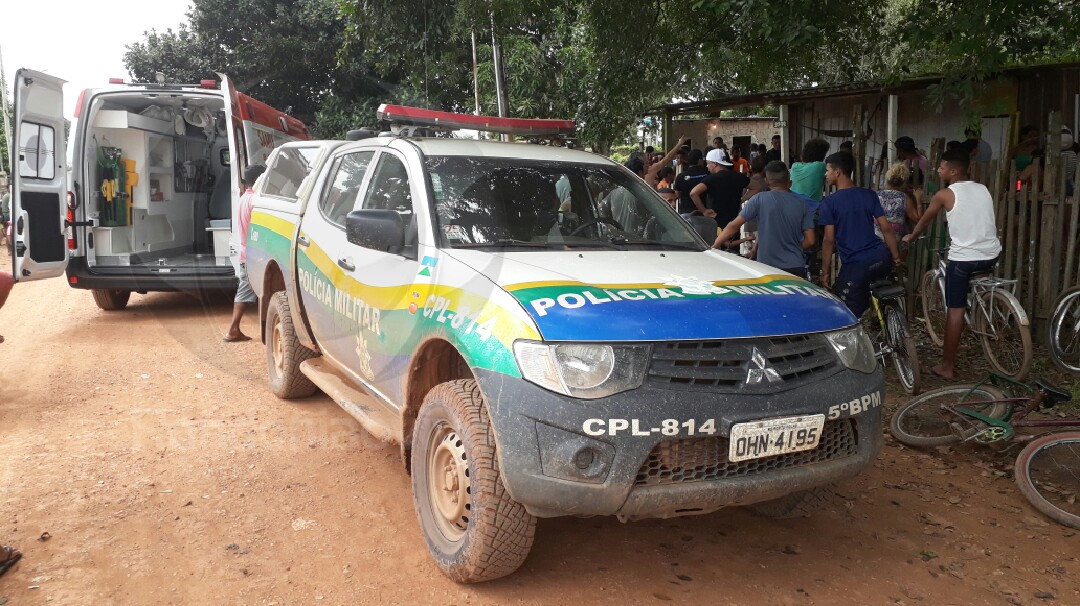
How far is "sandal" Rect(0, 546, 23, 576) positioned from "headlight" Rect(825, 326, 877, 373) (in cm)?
354

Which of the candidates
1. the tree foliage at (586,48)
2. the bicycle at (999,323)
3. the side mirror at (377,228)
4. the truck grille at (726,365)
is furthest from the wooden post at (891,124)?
the side mirror at (377,228)

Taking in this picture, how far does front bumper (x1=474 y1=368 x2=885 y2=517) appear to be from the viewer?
2.85 meters

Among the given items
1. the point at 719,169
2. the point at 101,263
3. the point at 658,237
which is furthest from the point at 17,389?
the point at 719,169

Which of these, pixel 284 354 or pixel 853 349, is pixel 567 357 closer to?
pixel 853 349

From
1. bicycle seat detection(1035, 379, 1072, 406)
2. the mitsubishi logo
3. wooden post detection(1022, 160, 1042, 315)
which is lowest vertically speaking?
bicycle seat detection(1035, 379, 1072, 406)

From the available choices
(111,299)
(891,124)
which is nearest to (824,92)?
(891,124)

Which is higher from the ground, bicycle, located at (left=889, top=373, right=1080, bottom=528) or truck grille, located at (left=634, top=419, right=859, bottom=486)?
truck grille, located at (left=634, top=419, right=859, bottom=486)

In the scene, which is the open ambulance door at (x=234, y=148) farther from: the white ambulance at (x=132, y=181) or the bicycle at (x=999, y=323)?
the bicycle at (x=999, y=323)

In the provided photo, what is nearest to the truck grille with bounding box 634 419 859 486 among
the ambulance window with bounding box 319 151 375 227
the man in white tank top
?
the ambulance window with bounding box 319 151 375 227

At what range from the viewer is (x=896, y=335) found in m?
6.13

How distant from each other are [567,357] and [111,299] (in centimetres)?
861

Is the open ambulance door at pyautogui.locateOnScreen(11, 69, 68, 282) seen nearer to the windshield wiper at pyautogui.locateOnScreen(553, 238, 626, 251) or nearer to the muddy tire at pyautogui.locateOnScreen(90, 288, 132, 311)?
the muddy tire at pyautogui.locateOnScreen(90, 288, 132, 311)

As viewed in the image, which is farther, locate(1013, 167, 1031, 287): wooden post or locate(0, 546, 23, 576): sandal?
locate(1013, 167, 1031, 287): wooden post

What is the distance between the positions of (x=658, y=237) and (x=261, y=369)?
4.25 metres
